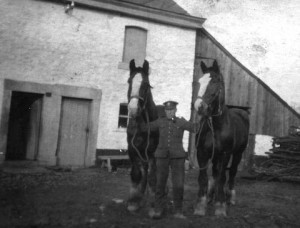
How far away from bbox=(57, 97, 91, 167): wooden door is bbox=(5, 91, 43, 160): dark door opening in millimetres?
891

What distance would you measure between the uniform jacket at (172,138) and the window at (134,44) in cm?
788

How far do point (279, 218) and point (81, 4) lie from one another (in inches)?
387

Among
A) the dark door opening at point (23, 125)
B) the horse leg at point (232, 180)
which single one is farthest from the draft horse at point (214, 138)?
the dark door opening at point (23, 125)

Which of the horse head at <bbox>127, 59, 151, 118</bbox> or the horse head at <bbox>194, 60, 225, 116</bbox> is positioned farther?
the horse head at <bbox>194, 60, 225, 116</bbox>

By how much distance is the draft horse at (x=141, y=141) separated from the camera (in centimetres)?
598

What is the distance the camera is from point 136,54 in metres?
13.5

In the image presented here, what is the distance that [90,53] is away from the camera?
12562 millimetres

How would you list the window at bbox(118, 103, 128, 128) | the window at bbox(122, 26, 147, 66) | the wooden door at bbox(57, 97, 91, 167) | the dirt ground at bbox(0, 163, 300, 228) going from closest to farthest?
the dirt ground at bbox(0, 163, 300, 228), the wooden door at bbox(57, 97, 91, 167), the window at bbox(118, 103, 128, 128), the window at bbox(122, 26, 147, 66)

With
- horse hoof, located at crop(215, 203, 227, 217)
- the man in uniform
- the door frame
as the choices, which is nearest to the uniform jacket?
the man in uniform

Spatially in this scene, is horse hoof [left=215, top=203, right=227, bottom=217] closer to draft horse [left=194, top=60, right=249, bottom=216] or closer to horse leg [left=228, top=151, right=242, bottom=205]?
draft horse [left=194, top=60, right=249, bottom=216]

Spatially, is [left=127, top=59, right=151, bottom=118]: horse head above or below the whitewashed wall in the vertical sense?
below

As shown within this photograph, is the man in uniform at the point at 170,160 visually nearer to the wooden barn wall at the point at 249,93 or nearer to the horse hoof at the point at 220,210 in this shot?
the horse hoof at the point at 220,210

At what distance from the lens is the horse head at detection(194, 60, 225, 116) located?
5.77m

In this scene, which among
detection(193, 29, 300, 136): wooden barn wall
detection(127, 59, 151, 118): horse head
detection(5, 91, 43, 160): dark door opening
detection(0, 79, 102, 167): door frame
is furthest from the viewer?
detection(193, 29, 300, 136): wooden barn wall
